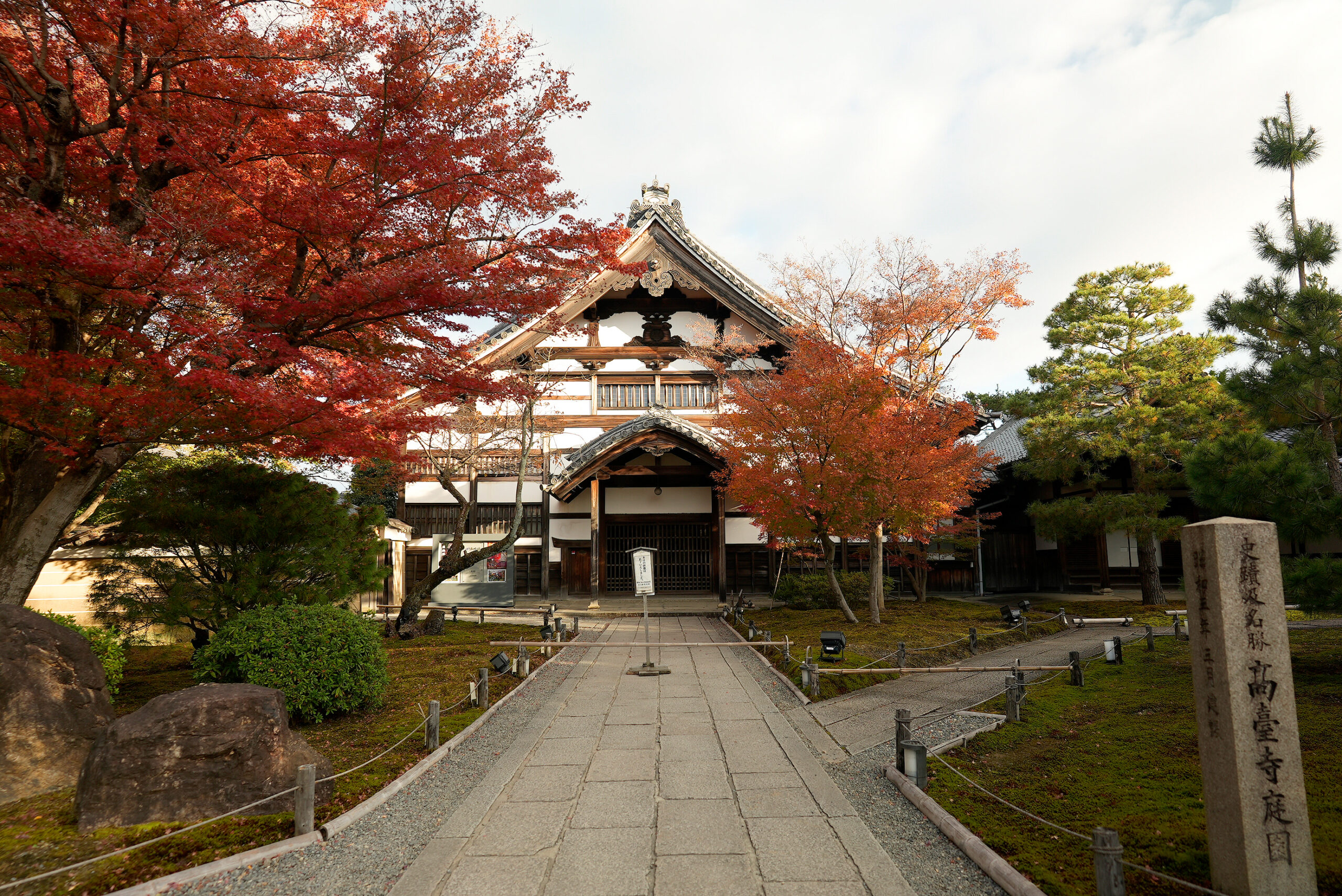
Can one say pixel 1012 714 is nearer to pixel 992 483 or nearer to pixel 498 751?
pixel 498 751

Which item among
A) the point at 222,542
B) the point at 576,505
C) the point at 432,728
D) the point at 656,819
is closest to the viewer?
the point at 656,819

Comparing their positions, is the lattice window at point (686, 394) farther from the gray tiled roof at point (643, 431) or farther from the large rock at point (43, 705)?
the large rock at point (43, 705)

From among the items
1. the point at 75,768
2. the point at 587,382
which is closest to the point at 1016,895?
the point at 75,768

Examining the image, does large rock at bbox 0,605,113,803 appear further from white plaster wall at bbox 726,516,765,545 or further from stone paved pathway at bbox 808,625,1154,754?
white plaster wall at bbox 726,516,765,545

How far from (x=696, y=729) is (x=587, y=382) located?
45.5 ft

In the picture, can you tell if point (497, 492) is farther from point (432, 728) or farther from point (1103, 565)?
point (1103, 565)

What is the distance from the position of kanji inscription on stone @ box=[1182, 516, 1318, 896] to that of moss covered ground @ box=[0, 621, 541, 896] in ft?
19.0

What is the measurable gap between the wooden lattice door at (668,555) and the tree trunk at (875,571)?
624cm

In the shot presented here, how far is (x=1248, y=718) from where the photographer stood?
367cm

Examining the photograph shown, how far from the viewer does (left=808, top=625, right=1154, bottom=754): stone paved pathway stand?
7.34 metres

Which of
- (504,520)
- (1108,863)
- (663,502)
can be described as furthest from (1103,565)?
(1108,863)

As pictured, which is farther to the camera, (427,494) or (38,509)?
(427,494)

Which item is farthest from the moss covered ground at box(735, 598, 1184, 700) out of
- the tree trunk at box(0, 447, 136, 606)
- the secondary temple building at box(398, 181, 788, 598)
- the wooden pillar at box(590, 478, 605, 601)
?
the tree trunk at box(0, 447, 136, 606)

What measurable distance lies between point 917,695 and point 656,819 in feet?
16.7
